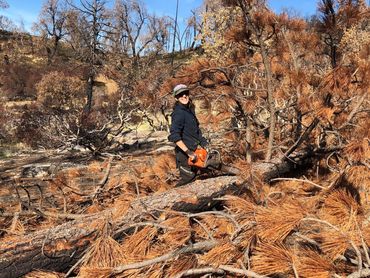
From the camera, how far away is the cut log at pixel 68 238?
2924 mm

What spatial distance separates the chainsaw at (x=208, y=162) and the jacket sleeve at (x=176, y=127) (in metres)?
0.31

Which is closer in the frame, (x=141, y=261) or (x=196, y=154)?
(x=141, y=261)

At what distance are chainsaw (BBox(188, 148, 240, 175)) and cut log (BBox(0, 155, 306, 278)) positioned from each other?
14.2 inches

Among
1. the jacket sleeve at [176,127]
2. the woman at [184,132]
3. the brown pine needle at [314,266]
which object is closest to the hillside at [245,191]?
the brown pine needle at [314,266]

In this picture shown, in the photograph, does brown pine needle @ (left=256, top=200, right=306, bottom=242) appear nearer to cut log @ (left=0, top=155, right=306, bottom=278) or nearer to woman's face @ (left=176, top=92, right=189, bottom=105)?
cut log @ (left=0, top=155, right=306, bottom=278)

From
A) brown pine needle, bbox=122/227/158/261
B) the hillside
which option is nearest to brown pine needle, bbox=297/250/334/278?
the hillside

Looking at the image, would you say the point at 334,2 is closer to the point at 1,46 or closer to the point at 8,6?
the point at 8,6

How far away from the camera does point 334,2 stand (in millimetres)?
4703

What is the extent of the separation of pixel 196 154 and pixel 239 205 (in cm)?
156

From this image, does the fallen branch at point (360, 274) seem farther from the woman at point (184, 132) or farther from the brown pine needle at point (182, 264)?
the woman at point (184, 132)

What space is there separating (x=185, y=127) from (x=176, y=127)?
0.56ft

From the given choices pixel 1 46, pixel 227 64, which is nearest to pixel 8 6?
pixel 227 64

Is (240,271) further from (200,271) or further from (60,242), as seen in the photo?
(60,242)

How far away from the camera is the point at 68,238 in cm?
323
